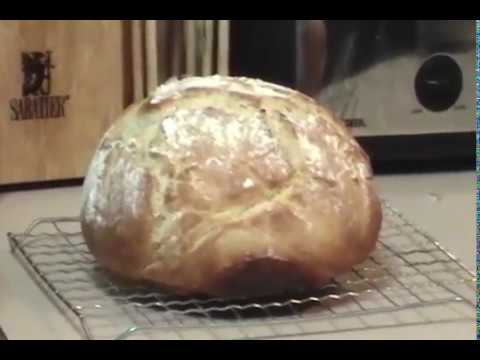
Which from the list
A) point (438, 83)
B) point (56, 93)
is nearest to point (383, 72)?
point (438, 83)

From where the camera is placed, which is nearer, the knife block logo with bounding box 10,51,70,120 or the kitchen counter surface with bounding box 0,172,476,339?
the kitchen counter surface with bounding box 0,172,476,339

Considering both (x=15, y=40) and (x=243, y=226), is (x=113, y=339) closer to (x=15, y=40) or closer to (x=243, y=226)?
(x=243, y=226)

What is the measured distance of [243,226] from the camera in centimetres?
67

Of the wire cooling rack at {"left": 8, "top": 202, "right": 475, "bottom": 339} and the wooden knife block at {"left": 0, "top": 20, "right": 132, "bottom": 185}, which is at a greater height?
the wooden knife block at {"left": 0, "top": 20, "right": 132, "bottom": 185}

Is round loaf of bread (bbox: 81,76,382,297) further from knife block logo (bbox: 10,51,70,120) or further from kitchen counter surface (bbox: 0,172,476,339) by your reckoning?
knife block logo (bbox: 10,51,70,120)

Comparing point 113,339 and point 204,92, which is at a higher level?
point 204,92

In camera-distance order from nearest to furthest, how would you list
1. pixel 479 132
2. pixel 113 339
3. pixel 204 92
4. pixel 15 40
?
pixel 479 132 → pixel 113 339 → pixel 204 92 → pixel 15 40

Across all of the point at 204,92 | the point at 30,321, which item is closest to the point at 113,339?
the point at 30,321

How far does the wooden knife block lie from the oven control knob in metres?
0.33

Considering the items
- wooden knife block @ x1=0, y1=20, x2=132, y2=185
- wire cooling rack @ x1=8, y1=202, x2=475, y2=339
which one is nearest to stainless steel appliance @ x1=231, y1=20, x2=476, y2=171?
wooden knife block @ x1=0, y1=20, x2=132, y2=185

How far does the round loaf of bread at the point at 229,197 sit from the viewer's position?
667 mm

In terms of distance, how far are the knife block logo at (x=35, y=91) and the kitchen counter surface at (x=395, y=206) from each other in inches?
3.4

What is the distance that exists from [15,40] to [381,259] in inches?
17.6

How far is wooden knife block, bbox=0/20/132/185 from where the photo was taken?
38.7 inches
